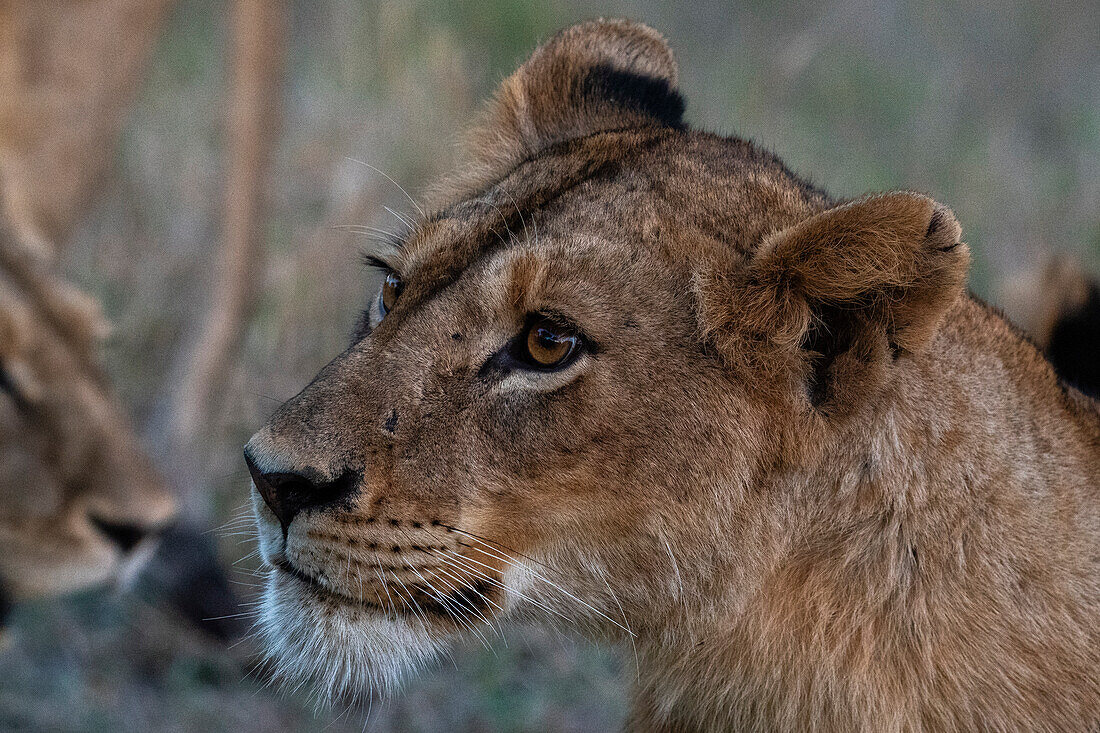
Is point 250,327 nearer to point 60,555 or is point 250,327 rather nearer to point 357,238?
point 357,238

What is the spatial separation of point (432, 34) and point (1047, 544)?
6.25 meters

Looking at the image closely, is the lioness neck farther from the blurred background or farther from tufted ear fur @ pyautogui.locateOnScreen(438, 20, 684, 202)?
the blurred background

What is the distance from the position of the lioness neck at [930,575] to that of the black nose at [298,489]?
0.71m

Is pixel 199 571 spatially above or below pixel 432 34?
below

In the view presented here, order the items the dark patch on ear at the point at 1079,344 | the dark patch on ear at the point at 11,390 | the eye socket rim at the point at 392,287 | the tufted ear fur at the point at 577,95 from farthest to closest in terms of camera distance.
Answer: the dark patch on ear at the point at 11,390 < the dark patch on ear at the point at 1079,344 < the tufted ear fur at the point at 577,95 < the eye socket rim at the point at 392,287

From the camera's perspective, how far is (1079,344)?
3.52 meters

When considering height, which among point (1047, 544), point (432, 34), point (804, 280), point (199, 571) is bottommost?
point (199, 571)

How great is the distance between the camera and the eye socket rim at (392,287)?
2.56 metres

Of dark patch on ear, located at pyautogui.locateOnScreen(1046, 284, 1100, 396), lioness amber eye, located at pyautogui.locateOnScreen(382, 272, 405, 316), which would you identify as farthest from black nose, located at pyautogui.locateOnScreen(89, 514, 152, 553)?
dark patch on ear, located at pyautogui.locateOnScreen(1046, 284, 1100, 396)

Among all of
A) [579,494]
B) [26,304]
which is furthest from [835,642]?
[26,304]

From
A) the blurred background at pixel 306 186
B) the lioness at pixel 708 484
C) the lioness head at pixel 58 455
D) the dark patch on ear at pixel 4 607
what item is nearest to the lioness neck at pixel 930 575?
the lioness at pixel 708 484

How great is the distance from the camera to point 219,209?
621 centimetres

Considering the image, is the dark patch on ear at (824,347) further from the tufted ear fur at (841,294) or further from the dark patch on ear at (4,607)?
the dark patch on ear at (4,607)

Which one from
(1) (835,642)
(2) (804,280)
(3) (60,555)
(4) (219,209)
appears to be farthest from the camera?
Answer: (4) (219,209)
